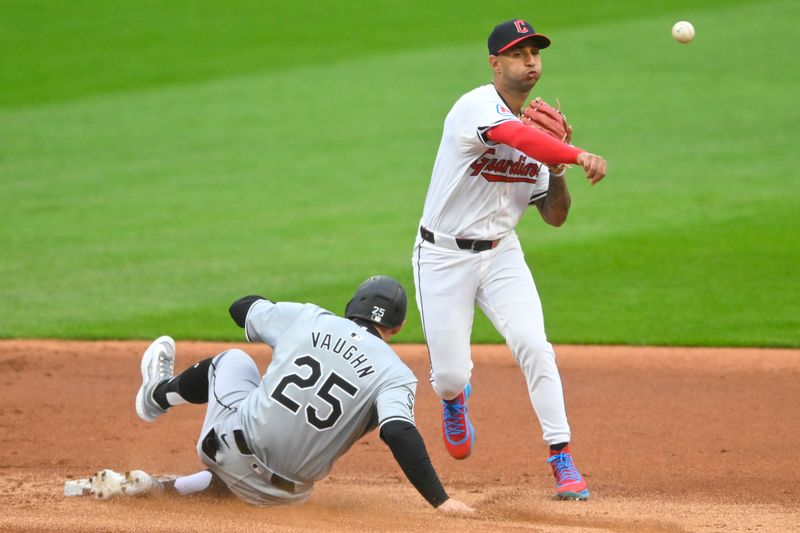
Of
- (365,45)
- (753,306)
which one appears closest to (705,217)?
(753,306)

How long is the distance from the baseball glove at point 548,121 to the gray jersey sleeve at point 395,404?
1484mm

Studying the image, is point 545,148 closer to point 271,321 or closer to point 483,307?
point 483,307

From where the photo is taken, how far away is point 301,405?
15.4 ft

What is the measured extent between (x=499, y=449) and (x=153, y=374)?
88.6 inches

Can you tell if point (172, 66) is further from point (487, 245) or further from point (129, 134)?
point (487, 245)

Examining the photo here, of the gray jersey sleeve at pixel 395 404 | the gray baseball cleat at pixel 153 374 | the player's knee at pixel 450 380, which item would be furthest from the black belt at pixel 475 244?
the gray baseball cleat at pixel 153 374

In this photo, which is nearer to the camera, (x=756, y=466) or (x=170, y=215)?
(x=756, y=466)

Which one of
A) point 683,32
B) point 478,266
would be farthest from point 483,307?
point 683,32

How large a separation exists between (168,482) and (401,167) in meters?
10.8

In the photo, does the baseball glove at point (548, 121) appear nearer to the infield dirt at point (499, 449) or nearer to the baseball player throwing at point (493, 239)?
the baseball player throwing at point (493, 239)

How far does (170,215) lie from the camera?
13.5 meters

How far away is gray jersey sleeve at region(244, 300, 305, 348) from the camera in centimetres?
492

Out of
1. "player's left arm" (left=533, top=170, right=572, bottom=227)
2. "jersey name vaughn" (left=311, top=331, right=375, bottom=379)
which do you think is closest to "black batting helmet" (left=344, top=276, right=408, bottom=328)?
"jersey name vaughn" (left=311, top=331, right=375, bottom=379)

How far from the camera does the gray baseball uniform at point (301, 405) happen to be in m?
4.68
